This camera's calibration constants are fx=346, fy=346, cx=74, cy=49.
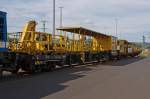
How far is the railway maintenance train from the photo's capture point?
19.4 meters

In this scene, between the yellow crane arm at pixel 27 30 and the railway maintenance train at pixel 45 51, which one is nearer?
the railway maintenance train at pixel 45 51

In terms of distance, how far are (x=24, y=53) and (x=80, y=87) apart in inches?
269

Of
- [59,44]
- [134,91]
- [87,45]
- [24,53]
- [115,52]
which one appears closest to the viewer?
[134,91]

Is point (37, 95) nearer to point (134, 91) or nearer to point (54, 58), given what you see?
point (134, 91)

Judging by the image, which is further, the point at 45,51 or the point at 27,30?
the point at 27,30

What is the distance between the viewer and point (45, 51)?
75.2 ft

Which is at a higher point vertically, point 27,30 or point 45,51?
point 27,30

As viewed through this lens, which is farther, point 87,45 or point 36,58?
point 87,45

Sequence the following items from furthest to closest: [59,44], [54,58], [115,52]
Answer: [115,52] < [59,44] < [54,58]

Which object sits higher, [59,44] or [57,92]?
[59,44]

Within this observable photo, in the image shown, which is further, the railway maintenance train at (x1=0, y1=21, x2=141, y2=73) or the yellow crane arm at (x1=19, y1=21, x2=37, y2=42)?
the yellow crane arm at (x1=19, y1=21, x2=37, y2=42)

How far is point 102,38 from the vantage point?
1642 inches

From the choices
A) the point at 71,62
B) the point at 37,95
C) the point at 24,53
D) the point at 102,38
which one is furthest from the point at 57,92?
the point at 102,38

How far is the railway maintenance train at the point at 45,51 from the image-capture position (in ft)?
63.6
